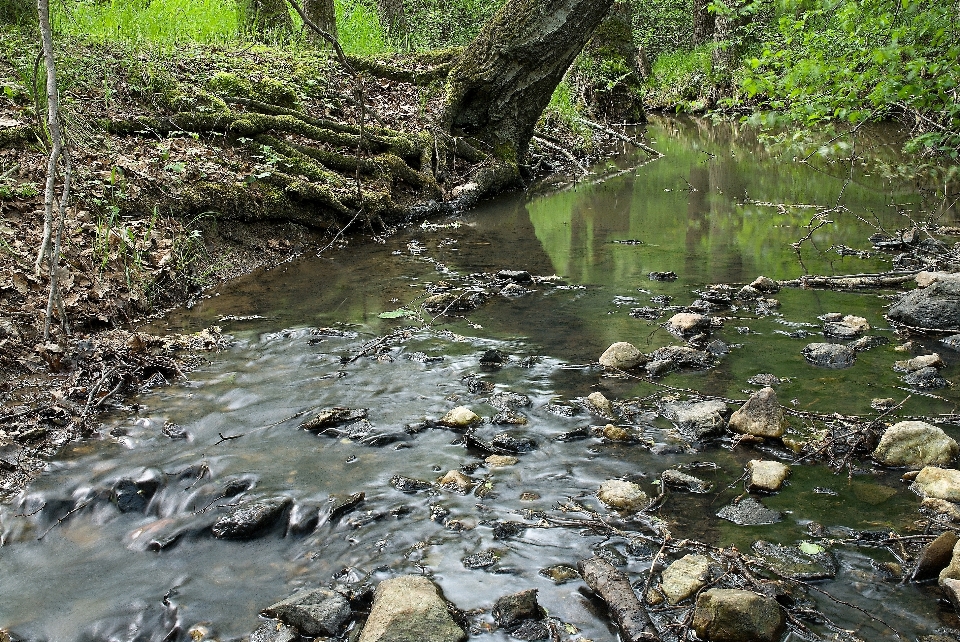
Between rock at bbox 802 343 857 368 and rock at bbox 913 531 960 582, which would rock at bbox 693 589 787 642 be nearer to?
rock at bbox 913 531 960 582

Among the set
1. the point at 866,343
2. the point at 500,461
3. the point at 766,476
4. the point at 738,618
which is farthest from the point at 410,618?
the point at 866,343

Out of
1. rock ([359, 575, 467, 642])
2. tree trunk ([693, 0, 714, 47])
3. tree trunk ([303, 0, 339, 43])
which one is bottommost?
rock ([359, 575, 467, 642])

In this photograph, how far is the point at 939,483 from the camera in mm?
3023

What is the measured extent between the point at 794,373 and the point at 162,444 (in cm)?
360

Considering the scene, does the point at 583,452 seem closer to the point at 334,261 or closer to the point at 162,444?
the point at 162,444

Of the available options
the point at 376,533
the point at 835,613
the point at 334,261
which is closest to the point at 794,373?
the point at 835,613

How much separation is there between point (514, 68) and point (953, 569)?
29.3 feet

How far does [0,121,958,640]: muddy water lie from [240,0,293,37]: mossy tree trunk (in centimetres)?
715

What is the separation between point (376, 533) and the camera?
303cm

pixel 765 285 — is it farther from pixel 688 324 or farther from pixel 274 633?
pixel 274 633

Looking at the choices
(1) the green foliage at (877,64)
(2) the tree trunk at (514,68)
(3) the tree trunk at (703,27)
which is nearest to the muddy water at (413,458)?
(1) the green foliage at (877,64)

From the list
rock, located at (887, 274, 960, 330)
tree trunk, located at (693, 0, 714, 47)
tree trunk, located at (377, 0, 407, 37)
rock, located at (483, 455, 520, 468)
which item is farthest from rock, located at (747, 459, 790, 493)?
tree trunk, located at (693, 0, 714, 47)

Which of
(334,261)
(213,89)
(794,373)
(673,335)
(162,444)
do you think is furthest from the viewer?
(213,89)

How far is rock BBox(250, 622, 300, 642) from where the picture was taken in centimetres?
247
